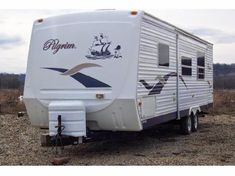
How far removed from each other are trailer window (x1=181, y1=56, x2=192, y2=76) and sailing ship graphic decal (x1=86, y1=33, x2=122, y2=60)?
377cm

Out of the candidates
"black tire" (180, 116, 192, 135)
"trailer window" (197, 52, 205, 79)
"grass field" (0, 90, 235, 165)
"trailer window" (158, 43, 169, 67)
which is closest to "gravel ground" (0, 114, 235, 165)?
"grass field" (0, 90, 235, 165)

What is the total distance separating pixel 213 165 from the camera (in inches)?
334

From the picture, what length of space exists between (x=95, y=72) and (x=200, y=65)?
6.36 meters

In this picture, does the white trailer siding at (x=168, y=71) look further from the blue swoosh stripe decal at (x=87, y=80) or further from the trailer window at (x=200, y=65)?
the blue swoosh stripe decal at (x=87, y=80)

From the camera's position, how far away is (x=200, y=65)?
47.8 feet

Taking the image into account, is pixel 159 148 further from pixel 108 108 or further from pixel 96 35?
pixel 96 35

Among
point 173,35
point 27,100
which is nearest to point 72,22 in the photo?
point 27,100

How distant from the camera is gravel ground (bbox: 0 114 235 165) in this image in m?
9.01

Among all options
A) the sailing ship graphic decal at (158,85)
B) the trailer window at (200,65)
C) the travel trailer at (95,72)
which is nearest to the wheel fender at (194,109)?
the trailer window at (200,65)

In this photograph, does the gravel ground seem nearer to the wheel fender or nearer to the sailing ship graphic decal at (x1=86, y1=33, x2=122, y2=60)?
the wheel fender

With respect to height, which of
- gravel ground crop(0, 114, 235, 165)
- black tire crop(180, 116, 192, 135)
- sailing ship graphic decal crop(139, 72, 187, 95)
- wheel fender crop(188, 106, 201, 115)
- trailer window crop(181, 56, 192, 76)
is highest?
trailer window crop(181, 56, 192, 76)

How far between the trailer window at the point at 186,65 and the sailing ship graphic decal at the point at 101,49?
12.4 ft

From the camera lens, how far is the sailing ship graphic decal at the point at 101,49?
8977 mm

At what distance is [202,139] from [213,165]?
377 centimetres
